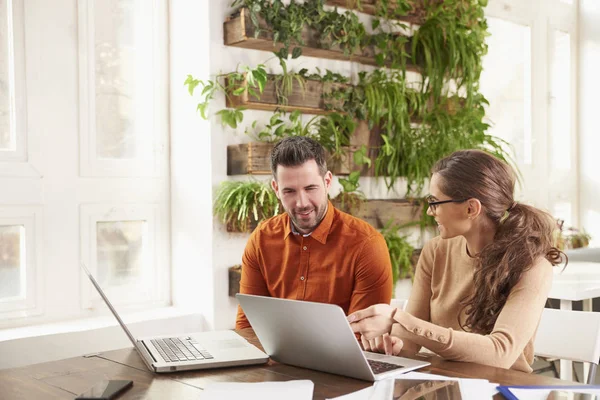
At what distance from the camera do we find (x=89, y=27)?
308 centimetres

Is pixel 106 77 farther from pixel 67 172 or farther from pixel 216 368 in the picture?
pixel 216 368

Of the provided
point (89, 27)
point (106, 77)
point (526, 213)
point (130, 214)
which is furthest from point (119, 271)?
point (526, 213)

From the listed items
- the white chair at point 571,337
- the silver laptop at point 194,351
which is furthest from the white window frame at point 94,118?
the white chair at point 571,337

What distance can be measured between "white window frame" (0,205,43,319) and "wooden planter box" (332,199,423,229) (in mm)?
1380

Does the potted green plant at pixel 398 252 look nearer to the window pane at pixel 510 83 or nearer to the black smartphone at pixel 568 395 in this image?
the window pane at pixel 510 83

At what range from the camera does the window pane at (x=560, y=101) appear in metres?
5.18

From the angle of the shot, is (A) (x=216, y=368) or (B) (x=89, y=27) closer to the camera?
(A) (x=216, y=368)

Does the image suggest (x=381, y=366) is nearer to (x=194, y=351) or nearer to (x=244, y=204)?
(x=194, y=351)

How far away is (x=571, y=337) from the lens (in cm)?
227

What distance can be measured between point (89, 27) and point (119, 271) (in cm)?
109

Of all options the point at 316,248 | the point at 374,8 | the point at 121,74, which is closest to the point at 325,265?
the point at 316,248

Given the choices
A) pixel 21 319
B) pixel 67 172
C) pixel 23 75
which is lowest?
pixel 21 319

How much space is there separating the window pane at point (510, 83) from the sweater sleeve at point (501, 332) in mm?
2732

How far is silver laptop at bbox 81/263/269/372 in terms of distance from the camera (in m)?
1.78
